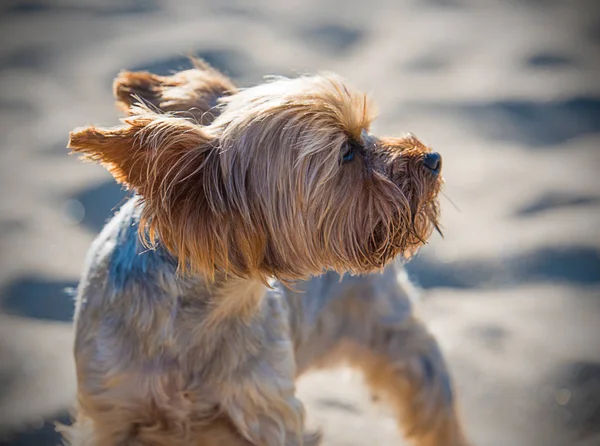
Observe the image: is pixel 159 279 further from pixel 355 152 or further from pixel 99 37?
pixel 99 37

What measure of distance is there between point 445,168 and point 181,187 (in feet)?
12.2

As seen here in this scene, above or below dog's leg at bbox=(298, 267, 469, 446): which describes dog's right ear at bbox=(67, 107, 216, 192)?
below

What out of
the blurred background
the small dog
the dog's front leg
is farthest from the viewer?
the blurred background

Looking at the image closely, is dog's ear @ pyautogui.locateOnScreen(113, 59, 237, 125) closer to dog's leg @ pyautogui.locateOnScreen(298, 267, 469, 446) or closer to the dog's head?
the dog's head

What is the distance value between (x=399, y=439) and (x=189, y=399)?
161cm

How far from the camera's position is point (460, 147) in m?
6.26

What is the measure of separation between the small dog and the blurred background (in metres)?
0.78

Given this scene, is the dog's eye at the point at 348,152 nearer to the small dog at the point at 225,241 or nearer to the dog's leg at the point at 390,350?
the small dog at the point at 225,241

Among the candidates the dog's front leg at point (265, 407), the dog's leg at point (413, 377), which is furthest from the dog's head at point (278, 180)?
the dog's leg at point (413, 377)

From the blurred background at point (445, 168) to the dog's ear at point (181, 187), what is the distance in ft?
4.01

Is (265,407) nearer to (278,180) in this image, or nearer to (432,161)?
(278,180)

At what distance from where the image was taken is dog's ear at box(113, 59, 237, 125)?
3.07 metres

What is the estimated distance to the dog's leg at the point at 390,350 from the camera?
380 centimetres

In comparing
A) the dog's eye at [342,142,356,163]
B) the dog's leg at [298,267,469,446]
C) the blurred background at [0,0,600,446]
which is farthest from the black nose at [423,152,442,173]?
the dog's leg at [298,267,469,446]
